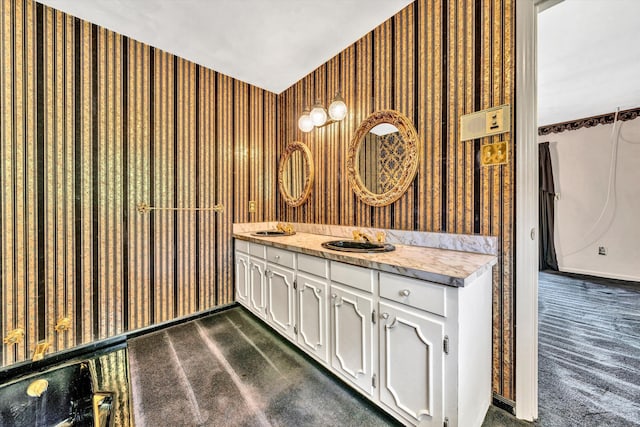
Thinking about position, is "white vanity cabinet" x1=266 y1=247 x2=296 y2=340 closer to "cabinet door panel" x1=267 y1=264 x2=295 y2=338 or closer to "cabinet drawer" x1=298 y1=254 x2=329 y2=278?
"cabinet door panel" x1=267 y1=264 x2=295 y2=338

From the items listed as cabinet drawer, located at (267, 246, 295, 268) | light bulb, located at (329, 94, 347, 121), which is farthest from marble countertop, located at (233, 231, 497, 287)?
light bulb, located at (329, 94, 347, 121)

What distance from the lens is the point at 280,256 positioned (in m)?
1.96

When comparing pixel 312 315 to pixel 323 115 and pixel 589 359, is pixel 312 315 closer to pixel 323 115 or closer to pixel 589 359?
pixel 323 115

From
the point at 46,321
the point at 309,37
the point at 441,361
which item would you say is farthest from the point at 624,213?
the point at 46,321

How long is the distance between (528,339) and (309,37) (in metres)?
2.61

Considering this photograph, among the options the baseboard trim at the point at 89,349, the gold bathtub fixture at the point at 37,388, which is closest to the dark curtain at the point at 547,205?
the baseboard trim at the point at 89,349

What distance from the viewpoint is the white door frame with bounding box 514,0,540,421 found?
1.27 metres

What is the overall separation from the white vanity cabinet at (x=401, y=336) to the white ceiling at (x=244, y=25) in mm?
1828

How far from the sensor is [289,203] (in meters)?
2.87

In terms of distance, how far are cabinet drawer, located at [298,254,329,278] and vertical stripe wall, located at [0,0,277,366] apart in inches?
51.5

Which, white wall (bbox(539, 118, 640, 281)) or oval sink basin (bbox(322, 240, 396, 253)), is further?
white wall (bbox(539, 118, 640, 281))

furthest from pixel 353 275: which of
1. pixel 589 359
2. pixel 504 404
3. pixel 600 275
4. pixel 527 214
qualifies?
pixel 600 275

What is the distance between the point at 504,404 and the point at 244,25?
3.10m

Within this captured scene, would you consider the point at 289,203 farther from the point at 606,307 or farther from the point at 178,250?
the point at 606,307
